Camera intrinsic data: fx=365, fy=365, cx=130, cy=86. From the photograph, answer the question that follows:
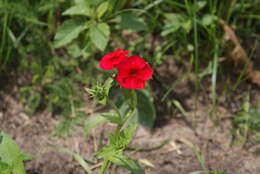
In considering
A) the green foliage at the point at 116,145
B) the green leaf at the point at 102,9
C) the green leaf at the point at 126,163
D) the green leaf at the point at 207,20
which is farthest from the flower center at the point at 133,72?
the green leaf at the point at 207,20

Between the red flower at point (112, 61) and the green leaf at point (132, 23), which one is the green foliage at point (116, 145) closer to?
the red flower at point (112, 61)

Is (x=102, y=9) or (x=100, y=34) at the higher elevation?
(x=102, y=9)

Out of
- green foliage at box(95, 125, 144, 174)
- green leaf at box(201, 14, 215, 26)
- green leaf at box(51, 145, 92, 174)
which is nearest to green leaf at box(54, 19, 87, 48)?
green leaf at box(51, 145, 92, 174)

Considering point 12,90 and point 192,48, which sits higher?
point 192,48

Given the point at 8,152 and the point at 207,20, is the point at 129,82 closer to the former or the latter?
the point at 8,152

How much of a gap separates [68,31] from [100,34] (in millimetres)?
230

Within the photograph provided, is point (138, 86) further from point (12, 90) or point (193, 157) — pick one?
point (12, 90)

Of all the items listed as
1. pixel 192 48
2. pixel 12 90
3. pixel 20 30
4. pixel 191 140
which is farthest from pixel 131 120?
pixel 20 30

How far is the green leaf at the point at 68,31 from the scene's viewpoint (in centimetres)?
237

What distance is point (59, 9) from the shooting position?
2658mm

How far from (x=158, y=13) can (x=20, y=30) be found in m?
1.00

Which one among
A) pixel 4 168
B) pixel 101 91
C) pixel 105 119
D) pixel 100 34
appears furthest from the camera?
pixel 100 34

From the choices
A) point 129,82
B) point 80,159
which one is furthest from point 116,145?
point 80,159

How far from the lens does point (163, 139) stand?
7.82 ft
